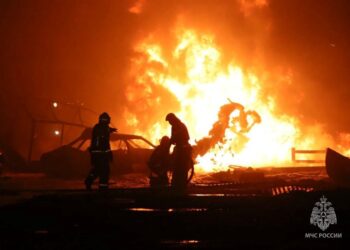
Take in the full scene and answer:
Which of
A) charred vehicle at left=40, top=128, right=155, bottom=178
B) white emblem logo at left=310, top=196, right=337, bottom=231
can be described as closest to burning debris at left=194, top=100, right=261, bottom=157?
charred vehicle at left=40, top=128, right=155, bottom=178

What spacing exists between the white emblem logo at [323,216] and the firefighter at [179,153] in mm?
3311

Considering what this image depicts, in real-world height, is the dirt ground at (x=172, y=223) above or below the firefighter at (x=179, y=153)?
below

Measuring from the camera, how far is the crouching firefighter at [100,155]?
25.5 ft

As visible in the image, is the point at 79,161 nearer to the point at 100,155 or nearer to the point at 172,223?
the point at 100,155

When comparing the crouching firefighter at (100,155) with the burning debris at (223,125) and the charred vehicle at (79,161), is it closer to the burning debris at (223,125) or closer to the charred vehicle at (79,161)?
the charred vehicle at (79,161)

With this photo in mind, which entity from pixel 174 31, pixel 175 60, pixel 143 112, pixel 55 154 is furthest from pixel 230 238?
pixel 143 112

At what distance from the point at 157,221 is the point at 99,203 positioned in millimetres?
1175

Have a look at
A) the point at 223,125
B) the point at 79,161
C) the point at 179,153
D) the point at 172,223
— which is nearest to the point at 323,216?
the point at 172,223

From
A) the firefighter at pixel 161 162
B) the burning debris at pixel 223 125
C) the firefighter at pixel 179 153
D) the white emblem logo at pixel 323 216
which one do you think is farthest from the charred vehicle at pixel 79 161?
the white emblem logo at pixel 323 216

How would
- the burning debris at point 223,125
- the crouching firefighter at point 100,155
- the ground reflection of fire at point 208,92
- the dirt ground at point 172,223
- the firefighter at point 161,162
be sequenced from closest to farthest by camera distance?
the dirt ground at point 172,223, the crouching firefighter at point 100,155, the firefighter at point 161,162, the burning debris at point 223,125, the ground reflection of fire at point 208,92

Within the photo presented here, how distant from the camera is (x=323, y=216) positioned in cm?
443

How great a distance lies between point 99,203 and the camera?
5.26 m

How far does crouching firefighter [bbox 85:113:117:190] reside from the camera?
7.79 meters

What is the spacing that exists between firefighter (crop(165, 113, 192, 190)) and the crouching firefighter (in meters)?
1.61
